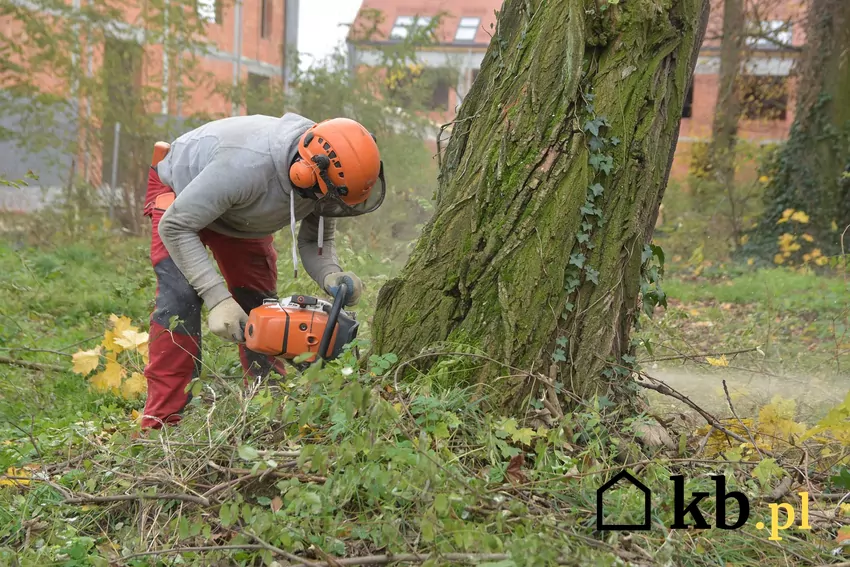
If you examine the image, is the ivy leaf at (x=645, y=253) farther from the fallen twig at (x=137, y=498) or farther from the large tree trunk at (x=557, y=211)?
the fallen twig at (x=137, y=498)

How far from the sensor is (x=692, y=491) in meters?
2.63

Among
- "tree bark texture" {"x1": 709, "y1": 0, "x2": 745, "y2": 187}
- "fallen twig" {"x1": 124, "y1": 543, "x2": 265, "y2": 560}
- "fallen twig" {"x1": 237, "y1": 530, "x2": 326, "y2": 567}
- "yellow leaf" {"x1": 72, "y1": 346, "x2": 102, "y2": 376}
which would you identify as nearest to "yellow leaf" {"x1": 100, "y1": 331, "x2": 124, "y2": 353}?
"yellow leaf" {"x1": 72, "y1": 346, "x2": 102, "y2": 376}

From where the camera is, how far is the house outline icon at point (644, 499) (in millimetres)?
2467

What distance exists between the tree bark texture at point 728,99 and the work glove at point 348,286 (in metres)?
10.5

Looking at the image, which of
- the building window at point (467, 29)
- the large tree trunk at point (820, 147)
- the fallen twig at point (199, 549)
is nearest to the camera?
the fallen twig at point (199, 549)

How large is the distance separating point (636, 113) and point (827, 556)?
161 centimetres

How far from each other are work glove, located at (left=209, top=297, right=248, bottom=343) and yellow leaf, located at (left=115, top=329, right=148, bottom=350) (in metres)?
0.87

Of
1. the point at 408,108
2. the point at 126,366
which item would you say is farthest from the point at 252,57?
the point at 126,366

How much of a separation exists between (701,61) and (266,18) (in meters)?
9.91

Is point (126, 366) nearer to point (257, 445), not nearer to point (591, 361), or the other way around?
point (257, 445)

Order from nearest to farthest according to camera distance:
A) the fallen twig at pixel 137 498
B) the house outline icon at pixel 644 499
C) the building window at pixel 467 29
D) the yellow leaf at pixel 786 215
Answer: the house outline icon at pixel 644 499 < the fallen twig at pixel 137 498 < the yellow leaf at pixel 786 215 < the building window at pixel 467 29

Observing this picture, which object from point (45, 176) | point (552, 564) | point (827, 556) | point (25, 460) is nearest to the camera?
point (552, 564)

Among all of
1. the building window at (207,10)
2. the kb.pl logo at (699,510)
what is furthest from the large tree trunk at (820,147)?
the kb.pl logo at (699,510)

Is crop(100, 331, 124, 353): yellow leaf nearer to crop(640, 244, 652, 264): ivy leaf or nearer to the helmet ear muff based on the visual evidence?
the helmet ear muff
